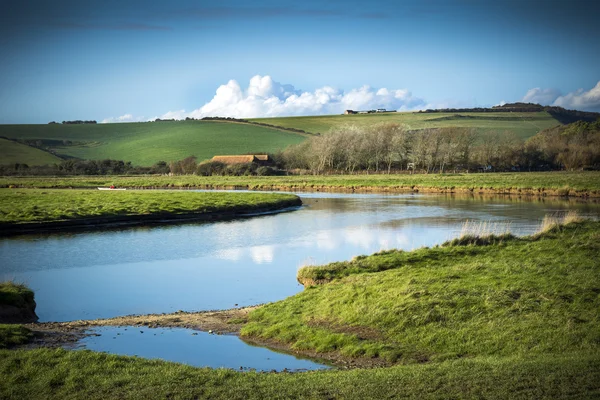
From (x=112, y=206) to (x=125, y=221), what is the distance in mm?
4788

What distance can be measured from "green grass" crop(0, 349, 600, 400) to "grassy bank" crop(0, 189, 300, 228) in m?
30.2

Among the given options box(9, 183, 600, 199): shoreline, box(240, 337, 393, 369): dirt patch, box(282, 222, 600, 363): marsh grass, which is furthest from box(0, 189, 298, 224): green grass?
box(240, 337, 393, 369): dirt patch

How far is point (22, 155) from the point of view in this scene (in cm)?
12975

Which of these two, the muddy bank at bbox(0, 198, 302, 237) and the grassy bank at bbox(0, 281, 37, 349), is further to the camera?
the muddy bank at bbox(0, 198, 302, 237)

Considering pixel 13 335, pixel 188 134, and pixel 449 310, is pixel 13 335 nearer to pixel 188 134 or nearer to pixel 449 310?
pixel 449 310

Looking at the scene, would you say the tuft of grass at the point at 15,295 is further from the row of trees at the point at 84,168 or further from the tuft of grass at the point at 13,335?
the row of trees at the point at 84,168

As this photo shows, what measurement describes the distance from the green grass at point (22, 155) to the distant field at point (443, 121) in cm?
7210

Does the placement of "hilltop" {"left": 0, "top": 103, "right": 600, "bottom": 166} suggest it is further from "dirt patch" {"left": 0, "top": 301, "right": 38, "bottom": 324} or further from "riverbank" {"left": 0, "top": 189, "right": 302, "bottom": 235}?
"dirt patch" {"left": 0, "top": 301, "right": 38, "bottom": 324}

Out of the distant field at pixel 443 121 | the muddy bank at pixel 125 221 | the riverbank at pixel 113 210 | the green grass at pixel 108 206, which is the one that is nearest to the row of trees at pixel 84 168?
the green grass at pixel 108 206

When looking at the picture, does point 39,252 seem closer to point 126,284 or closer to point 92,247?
point 92,247

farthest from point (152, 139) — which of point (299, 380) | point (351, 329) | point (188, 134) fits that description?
point (299, 380)

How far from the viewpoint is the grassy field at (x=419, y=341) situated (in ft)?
31.5

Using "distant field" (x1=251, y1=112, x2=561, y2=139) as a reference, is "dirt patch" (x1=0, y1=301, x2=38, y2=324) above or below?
below

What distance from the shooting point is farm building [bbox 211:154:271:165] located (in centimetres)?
11644
